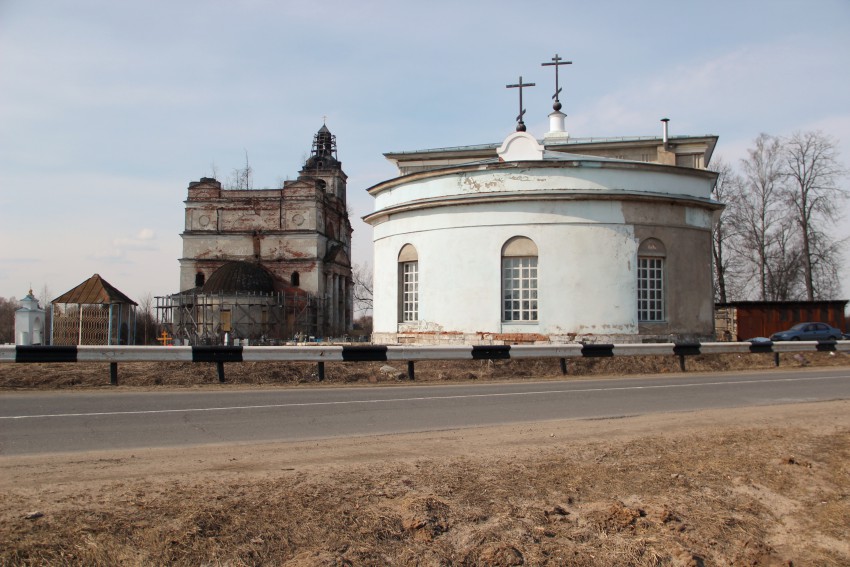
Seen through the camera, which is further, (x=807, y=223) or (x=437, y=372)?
(x=807, y=223)

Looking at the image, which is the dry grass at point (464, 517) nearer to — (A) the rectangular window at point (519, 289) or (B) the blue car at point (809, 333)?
(A) the rectangular window at point (519, 289)

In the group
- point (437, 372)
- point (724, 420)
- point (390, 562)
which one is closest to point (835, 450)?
point (724, 420)

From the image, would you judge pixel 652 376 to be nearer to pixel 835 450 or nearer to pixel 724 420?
pixel 724 420

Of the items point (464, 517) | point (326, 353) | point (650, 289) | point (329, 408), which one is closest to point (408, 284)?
point (650, 289)

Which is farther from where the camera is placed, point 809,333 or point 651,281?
point 809,333

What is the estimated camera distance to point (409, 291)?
24016mm

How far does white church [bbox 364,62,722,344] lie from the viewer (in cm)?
2111

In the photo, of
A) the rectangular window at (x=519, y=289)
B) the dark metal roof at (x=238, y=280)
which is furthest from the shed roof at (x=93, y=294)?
the rectangular window at (x=519, y=289)

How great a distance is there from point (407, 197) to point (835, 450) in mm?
17494

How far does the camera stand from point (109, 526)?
4773 millimetres

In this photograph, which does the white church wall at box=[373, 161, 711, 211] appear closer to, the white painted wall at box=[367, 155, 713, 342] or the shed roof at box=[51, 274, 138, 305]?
the white painted wall at box=[367, 155, 713, 342]

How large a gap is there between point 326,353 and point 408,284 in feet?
27.5

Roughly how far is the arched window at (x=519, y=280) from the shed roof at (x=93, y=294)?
23790mm

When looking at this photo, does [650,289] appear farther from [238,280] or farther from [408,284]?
[238,280]
